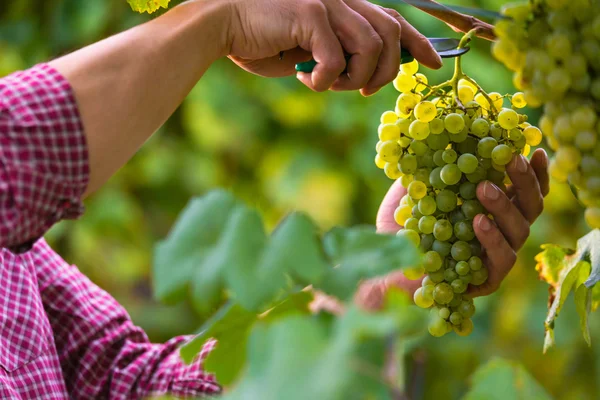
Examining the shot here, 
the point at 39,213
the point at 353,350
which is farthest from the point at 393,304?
the point at 39,213

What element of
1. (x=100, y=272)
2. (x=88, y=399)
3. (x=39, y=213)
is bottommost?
(x=100, y=272)

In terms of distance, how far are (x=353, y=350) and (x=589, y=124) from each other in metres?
0.17

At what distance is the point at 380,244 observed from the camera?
0.31 m

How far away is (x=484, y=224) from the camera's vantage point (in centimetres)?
50

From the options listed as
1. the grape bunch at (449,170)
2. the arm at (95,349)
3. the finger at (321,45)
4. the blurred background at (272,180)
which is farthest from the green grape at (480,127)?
the blurred background at (272,180)

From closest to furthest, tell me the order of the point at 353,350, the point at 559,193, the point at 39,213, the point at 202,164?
1. the point at 353,350
2. the point at 39,213
3. the point at 559,193
4. the point at 202,164

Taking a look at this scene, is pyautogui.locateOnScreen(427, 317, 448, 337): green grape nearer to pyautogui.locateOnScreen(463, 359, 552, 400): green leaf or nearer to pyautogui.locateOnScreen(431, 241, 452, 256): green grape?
pyautogui.locateOnScreen(431, 241, 452, 256): green grape

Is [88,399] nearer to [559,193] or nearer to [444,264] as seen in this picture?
[444,264]

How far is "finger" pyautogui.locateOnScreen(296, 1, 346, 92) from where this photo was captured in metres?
0.51

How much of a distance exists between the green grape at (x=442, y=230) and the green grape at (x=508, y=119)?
0.25ft

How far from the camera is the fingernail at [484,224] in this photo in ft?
1.64

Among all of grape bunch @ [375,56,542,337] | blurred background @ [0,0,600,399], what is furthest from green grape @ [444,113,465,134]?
blurred background @ [0,0,600,399]

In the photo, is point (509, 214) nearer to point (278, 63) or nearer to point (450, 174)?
point (450, 174)

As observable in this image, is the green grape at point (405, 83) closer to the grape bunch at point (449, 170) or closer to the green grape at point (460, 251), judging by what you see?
the grape bunch at point (449, 170)
